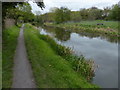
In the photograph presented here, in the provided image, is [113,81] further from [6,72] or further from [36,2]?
[36,2]

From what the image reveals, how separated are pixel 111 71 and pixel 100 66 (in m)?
1.02

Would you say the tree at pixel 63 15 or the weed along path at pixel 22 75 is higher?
the tree at pixel 63 15

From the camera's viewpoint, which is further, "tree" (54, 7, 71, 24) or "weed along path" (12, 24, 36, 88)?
"tree" (54, 7, 71, 24)

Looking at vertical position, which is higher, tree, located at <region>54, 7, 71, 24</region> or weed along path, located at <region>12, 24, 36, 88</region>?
A: tree, located at <region>54, 7, 71, 24</region>

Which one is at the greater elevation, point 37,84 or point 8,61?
point 8,61

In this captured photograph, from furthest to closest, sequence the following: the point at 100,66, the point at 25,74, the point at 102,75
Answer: the point at 100,66 → the point at 102,75 → the point at 25,74

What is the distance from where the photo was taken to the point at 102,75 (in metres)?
8.98

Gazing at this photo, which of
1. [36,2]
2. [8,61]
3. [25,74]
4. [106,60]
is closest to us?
[25,74]

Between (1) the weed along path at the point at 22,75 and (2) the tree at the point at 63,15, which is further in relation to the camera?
(2) the tree at the point at 63,15

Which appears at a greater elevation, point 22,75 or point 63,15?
point 63,15

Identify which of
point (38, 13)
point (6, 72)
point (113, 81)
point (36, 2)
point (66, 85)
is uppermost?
point (38, 13)

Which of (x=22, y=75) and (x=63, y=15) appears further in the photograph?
(x=63, y=15)

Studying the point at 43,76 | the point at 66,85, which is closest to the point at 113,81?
the point at 66,85

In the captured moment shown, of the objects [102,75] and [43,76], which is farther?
[102,75]
